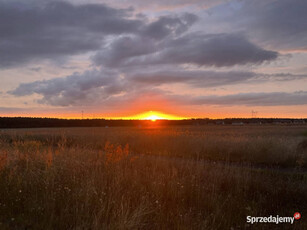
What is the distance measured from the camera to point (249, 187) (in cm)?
917

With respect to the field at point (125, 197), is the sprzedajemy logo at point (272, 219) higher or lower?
lower

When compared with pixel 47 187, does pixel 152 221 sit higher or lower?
lower

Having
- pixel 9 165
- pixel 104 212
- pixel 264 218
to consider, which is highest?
pixel 9 165

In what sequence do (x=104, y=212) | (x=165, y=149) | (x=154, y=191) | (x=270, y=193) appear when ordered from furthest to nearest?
(x=165, y=149), (x=270, y=193), (x=154, y=191), (x=104, y=212)

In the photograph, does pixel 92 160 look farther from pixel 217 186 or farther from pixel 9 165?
pixel 217 186

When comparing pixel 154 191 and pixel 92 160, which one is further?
pixel 92 160

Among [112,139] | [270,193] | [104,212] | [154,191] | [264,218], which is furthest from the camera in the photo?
[112,139]

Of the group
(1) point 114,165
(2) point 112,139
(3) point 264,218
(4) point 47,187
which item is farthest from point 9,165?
(2) point 112,139

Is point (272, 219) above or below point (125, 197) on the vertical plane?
below

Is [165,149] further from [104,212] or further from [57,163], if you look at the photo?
[104,212]

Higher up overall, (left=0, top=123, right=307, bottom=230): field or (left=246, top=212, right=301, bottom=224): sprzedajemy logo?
(left=0, top=123, right=307, bottom=230): field

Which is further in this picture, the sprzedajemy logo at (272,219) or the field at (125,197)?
the sprzedajemy logo at (272,219)

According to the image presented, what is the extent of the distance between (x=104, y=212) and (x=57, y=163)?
4088 mm

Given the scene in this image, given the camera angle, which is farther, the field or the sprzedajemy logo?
the sprzedajemy logo
